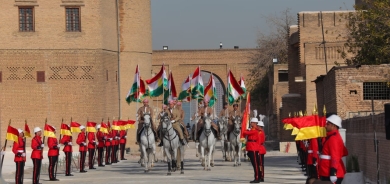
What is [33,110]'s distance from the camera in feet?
197

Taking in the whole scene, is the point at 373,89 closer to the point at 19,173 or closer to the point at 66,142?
the point at 66,142

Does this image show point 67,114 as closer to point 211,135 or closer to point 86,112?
point 86,112

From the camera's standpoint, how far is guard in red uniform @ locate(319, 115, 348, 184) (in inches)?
637

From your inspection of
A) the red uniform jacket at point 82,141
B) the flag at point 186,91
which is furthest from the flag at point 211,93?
the red uniform jacket at point 82,141

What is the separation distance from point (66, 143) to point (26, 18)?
2914cm

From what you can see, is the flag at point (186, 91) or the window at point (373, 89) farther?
the flag at point (186, 91)

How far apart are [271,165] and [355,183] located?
13.3 m

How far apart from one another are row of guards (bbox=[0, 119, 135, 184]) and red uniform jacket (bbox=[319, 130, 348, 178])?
1169cm

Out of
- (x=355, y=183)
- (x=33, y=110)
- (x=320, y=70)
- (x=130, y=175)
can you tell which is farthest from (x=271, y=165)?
(x=33, y=110)

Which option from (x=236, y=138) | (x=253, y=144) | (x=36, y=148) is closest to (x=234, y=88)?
(x=236, y=138)

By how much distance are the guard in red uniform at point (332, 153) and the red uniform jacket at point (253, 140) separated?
10516mm

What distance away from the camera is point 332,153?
1622cm

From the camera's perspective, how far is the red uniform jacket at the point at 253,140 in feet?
88.5

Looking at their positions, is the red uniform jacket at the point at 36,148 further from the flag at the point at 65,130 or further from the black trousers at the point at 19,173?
the flag at the point at 65,130
